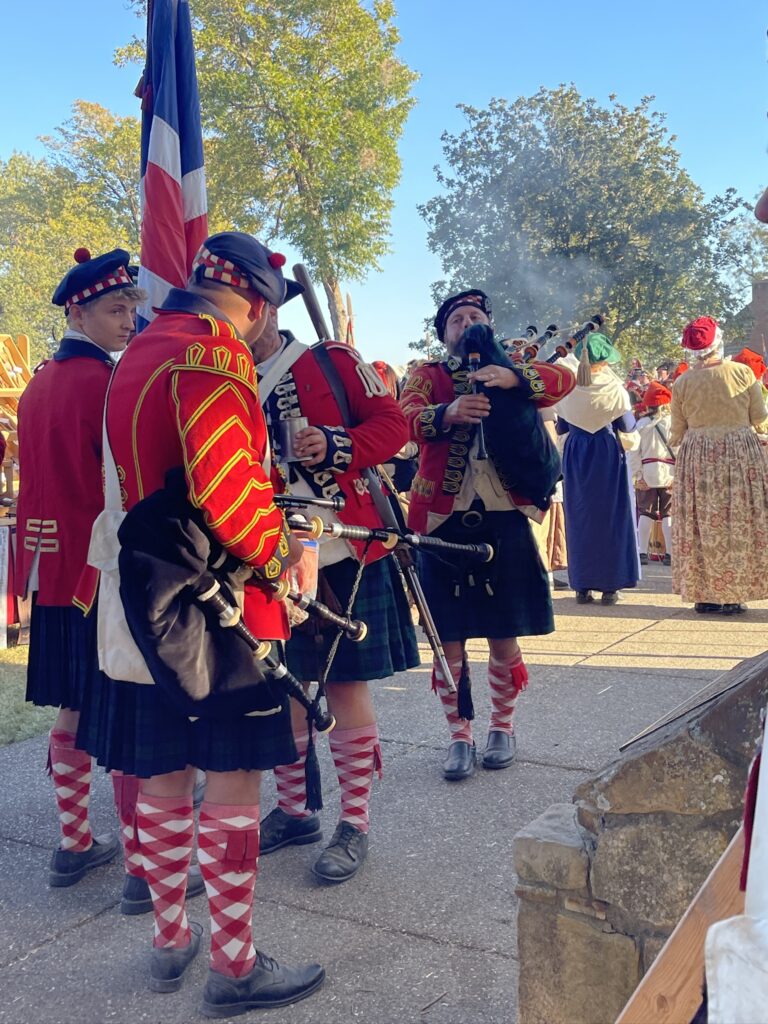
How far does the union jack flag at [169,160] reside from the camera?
11.8 feet

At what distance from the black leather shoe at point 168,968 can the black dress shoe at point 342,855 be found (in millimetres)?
578

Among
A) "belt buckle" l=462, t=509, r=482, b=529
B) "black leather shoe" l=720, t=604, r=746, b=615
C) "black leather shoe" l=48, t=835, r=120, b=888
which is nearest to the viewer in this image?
"black leather shoe" l=48, t=835, r=120, b=888

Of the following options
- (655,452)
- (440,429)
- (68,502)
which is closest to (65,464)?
(68,502)

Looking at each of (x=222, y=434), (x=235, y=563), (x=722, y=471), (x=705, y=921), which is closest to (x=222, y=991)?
(x=235, y=563)

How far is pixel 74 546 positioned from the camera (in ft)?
10.3

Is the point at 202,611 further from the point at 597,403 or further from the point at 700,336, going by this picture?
the point at 597,403

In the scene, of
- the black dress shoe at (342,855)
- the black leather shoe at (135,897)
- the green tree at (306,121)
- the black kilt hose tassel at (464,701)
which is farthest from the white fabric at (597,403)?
the green tree at (306,121)

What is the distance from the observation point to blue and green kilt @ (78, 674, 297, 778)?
2400 millimetres

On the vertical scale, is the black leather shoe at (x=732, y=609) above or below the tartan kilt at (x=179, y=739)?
below

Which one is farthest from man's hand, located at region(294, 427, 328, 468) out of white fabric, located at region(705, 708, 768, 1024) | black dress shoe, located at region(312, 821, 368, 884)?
white fabric, located at region(705, 708, 768, 1024)

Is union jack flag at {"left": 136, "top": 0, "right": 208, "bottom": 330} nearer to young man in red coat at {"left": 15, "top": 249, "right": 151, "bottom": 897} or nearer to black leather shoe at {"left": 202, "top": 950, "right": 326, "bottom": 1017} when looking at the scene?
young man in red coat at {"left": 15, "top": 249, "right": 151, "bottom": 897}

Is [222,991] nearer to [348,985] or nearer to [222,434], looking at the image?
[348,985]

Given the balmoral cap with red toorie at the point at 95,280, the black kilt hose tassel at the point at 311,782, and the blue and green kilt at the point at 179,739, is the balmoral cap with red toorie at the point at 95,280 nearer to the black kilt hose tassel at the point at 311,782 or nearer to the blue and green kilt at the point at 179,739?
the blue and green kilt at the point at 179,739

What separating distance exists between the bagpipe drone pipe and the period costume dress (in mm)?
3450
